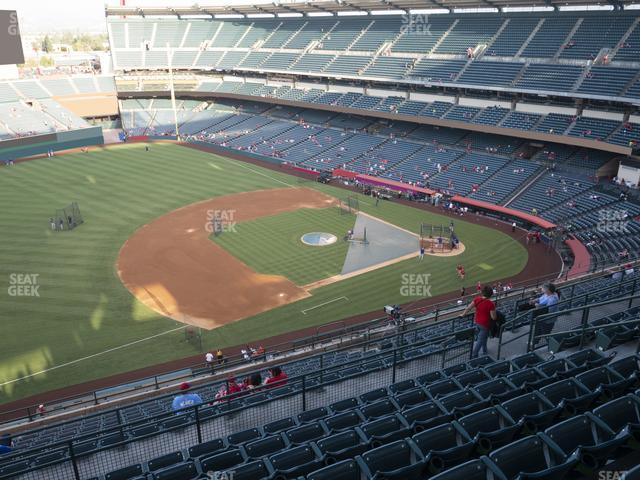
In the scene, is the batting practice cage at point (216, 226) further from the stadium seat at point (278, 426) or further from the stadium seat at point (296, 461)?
the stadium seat at point (296, 461)

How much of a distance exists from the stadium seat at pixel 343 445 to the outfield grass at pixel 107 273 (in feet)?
54.4

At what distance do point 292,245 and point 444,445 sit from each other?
28.4 meters

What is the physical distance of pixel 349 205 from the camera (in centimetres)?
4312

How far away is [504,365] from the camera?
1084 cm

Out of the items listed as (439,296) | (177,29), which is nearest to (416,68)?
(439,296)

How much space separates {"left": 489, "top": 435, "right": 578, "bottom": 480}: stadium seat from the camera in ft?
22.4

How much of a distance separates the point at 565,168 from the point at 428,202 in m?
12.2

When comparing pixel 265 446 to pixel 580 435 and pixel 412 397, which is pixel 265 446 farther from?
pixel 580 435

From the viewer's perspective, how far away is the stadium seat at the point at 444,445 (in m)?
7.28

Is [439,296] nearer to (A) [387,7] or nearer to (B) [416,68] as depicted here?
(B) [416,68]

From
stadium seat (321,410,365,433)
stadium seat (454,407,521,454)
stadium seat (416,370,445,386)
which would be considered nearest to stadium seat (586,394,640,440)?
stadium seat (454,407,521,454)

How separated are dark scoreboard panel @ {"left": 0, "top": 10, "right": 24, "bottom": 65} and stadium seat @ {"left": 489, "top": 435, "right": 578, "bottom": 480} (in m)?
54.2

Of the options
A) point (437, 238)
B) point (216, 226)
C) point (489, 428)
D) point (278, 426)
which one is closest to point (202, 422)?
point (278, 426)

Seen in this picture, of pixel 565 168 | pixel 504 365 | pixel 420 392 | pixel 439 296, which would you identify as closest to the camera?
pixel 420 392
